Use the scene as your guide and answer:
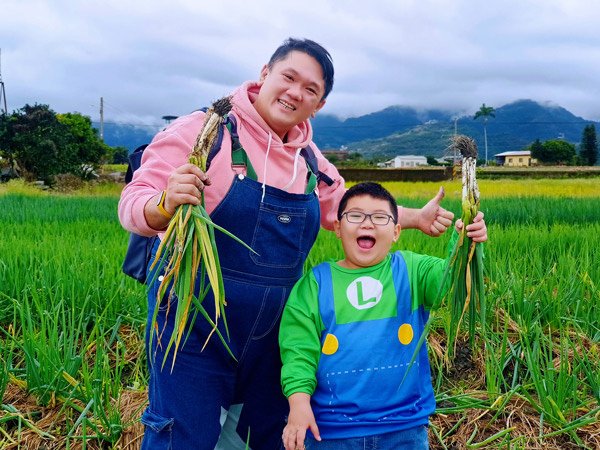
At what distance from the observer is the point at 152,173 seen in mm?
1731

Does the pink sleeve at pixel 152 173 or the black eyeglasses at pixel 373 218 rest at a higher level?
the pink sleeve at pixel 152 173

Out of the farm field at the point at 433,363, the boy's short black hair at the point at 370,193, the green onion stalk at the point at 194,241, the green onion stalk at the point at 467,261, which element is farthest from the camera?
the farm field at the point at 433,363

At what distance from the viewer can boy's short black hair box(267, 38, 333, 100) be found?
1.87m

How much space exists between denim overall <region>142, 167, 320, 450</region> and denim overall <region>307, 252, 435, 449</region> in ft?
0.58

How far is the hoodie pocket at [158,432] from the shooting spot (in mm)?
1821

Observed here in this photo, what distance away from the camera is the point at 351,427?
169cm

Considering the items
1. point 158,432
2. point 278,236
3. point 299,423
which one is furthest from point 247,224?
point 158,432

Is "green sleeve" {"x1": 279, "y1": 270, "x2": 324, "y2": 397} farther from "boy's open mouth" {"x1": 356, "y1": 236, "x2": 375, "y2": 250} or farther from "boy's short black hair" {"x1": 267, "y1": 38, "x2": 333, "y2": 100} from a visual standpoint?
"boy's short black hair" {"x1": 267, "y1": 38, "x2": 333, "y2": 100}

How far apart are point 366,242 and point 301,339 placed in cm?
35

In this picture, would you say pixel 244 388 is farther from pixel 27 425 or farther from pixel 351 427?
pixel 27 425

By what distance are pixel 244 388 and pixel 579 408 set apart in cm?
133

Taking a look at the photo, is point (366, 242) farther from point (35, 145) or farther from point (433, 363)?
point (35, 145)

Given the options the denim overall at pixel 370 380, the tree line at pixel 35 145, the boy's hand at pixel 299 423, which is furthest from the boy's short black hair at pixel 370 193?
the tree line at pixel 35 145

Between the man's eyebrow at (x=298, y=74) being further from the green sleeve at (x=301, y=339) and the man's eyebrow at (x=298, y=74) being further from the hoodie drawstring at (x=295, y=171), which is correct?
the green sleeve at (x=301, y=339)
